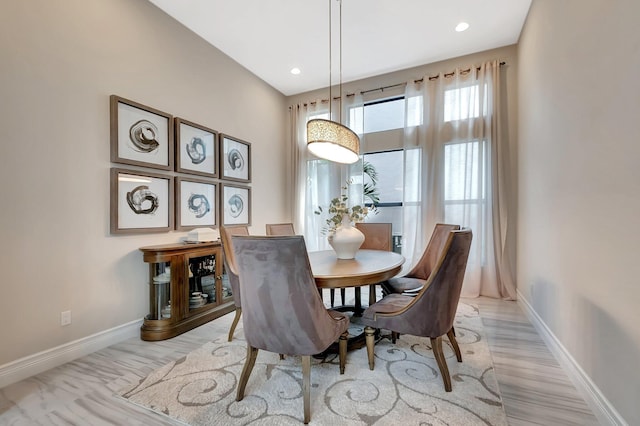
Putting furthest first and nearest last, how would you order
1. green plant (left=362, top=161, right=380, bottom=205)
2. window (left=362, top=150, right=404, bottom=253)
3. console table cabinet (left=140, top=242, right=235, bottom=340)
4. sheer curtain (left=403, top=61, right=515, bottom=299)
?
green plant (left=362, top=161, right=380, bottom=205), window (left=362, top=150, right=404, bottom=253), sheer curtain (left=403, top=61, right=515, bottom=299), console table cabinet (left=140, top=242, right=235, bottom=340)

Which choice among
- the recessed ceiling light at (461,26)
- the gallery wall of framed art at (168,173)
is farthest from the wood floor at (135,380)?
the recessed ceiling light at (461,26)

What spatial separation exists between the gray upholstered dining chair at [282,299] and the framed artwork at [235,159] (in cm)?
254

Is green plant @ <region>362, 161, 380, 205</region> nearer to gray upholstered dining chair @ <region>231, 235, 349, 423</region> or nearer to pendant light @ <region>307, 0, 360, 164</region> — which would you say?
pendant light @ <region>307, 0, 360, 164</region>

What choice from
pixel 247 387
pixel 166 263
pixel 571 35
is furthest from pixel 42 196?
pixel 571 35

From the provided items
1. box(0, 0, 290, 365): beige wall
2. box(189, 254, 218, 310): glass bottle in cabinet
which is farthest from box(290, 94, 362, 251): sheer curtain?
box(0, 0, 290, 365): beige wall

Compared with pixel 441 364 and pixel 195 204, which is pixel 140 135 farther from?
pixel 441 364

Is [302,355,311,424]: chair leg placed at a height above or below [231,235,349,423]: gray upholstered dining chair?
below

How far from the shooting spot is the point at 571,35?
1859 mm

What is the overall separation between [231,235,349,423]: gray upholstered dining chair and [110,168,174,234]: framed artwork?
1743 mm

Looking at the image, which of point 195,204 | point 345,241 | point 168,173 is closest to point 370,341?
point 345,241

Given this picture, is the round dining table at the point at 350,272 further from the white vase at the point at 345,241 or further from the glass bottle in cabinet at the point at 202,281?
the glass bottle in cabinet at the point at 202,281

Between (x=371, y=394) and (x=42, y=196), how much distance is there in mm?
2699

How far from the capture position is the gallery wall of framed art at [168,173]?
8.19ft

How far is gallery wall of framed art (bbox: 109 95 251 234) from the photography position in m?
2.50
